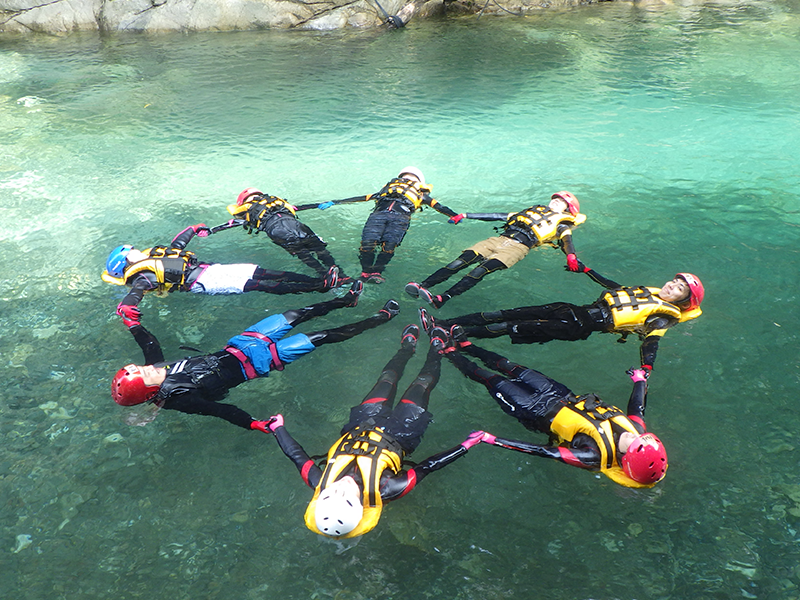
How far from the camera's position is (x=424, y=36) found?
1571 centimetres

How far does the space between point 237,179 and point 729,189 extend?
7.86 meters

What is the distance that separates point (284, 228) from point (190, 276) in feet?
4.44

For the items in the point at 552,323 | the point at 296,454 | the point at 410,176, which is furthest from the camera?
the point at 410,176

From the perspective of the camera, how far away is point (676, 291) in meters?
5.59

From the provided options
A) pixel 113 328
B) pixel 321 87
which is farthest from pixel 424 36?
pixel 113 328

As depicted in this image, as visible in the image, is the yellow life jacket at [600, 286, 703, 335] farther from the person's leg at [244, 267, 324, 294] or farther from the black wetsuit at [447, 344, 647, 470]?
the person's leg at [244, 267, 324, 294]

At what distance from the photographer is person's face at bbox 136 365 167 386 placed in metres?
4.91

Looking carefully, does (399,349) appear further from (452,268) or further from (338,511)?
(338,511)

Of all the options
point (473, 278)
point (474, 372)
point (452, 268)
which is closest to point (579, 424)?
point (474, 372)

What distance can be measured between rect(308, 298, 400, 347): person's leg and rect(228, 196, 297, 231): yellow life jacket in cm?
224

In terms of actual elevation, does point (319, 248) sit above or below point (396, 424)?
above

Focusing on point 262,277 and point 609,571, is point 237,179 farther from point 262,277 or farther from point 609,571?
point 609,571

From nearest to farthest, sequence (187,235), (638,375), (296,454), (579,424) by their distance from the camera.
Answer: (296,454) < (579,424) < (638,375) < (187,235)

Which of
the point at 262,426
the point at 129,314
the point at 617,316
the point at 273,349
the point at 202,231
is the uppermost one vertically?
the point at 202,231
